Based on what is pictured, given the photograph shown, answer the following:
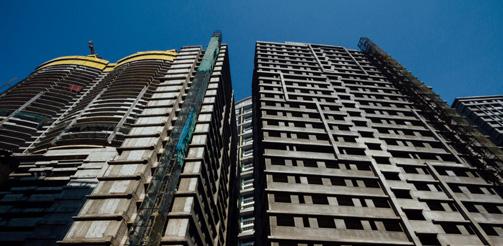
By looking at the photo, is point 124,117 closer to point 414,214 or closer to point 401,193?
point 401,193

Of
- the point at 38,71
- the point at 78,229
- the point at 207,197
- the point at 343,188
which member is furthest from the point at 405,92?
the point at 38,71

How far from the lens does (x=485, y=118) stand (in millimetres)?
68125

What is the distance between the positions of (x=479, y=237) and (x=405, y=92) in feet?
98.2

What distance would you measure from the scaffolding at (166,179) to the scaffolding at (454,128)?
34.3 metres

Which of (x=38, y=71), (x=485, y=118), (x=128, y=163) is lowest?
(x=128, y=163)

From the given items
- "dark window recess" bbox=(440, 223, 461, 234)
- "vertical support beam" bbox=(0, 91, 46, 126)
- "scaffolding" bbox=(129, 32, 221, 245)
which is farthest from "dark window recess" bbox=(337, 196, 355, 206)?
"vertical support beam" bbox=(0, 91, 46, 126)

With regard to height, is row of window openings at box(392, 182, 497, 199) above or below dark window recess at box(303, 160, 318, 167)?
below

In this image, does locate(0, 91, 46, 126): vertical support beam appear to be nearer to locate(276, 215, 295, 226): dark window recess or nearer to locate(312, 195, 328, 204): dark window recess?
locate(276, 215, 295, 226): dark window recess

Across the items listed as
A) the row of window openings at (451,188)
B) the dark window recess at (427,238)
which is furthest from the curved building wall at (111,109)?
the dark window recess at (427,238)

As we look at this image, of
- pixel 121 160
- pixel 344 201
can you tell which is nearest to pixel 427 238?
pixel 344 201

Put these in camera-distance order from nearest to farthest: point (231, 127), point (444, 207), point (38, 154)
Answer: point (444, 207), point (38, 154), point (231, 127)

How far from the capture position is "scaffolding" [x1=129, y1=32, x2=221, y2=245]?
2336 centimetres

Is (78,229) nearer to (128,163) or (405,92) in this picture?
(128,163)

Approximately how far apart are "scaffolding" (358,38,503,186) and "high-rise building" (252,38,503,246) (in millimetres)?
154
